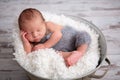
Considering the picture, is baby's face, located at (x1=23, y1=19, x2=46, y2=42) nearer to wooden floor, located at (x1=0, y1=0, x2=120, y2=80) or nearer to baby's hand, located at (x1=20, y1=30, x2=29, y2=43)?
baby's hand, located at (x1=20, y1=30, x2=29, y2=43)

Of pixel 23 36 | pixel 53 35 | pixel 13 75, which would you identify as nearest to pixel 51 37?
pixel 53 35

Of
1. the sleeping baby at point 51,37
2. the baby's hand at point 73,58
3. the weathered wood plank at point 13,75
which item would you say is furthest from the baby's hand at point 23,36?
the weathered wood plank at point 13,75

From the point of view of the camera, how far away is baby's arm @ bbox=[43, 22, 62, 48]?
1062 mm

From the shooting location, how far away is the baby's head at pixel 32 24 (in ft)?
3.29

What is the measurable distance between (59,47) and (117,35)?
0.50 m

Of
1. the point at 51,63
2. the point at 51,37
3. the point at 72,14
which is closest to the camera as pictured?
the point at 51,63

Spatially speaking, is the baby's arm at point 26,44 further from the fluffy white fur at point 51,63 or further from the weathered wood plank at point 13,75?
the weathered wood plank at point 13,75

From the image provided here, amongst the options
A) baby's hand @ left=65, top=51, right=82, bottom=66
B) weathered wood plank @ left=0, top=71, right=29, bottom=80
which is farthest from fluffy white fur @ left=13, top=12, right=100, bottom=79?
weathered wood plank @ left=0, top=71, right=29, bottom=80

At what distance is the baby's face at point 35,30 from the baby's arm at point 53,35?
0.03m

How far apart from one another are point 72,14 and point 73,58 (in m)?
0.65

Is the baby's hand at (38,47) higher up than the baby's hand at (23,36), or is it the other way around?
the baby's hand at (23,36)

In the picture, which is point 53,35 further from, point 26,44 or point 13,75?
point 13,75

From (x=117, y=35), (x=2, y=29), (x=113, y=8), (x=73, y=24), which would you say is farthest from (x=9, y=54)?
(x=113, y=8)

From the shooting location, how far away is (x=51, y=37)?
1069 millimetres
